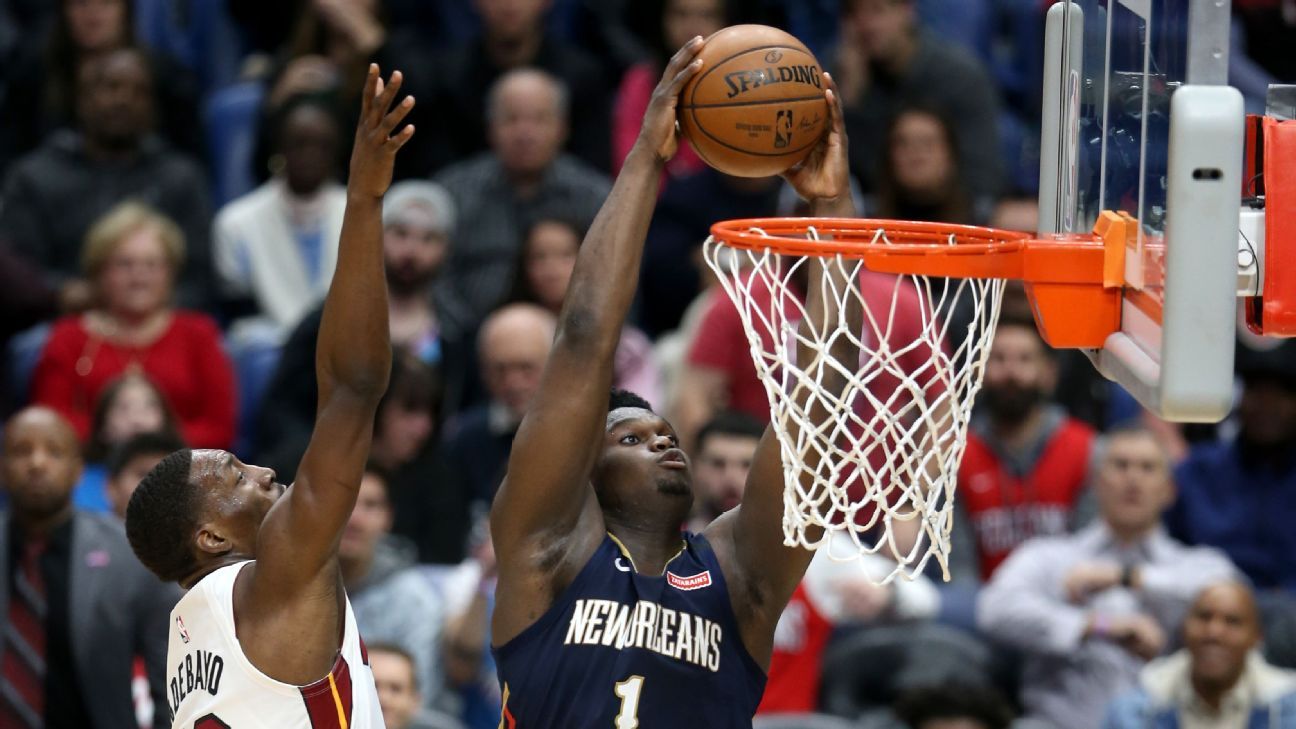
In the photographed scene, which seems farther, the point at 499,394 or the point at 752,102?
the point at 499,394

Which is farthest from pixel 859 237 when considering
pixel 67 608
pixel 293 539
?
pixel 67 608

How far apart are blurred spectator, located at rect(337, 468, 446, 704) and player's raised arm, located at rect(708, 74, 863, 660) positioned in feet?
9.23

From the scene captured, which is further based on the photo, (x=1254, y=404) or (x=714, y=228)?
(x=1254, y=404)

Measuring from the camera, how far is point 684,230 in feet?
30.9

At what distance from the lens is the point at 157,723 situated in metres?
6.63

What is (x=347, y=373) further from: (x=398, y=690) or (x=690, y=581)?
(x=398, y=690)

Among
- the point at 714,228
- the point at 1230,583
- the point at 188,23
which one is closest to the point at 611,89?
the point at 188,23

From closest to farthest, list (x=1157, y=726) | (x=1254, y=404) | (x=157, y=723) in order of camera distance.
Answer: (x=157, y=723)
(x=1157, y=726)
(x=1254, y=404)

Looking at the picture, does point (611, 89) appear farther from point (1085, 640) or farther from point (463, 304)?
point (1085, 640)

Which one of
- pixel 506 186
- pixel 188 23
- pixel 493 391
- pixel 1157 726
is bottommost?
pixel 1157 726

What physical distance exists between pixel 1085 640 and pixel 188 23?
6468 mm

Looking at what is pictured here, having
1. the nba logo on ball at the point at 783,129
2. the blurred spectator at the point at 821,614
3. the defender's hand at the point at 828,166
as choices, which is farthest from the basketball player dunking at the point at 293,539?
the blurred spectator at the point at 821,614

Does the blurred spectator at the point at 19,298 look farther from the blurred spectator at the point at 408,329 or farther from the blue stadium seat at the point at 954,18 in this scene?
the blue stadium seat at the point at 954,18

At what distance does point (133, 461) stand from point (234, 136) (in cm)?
335
